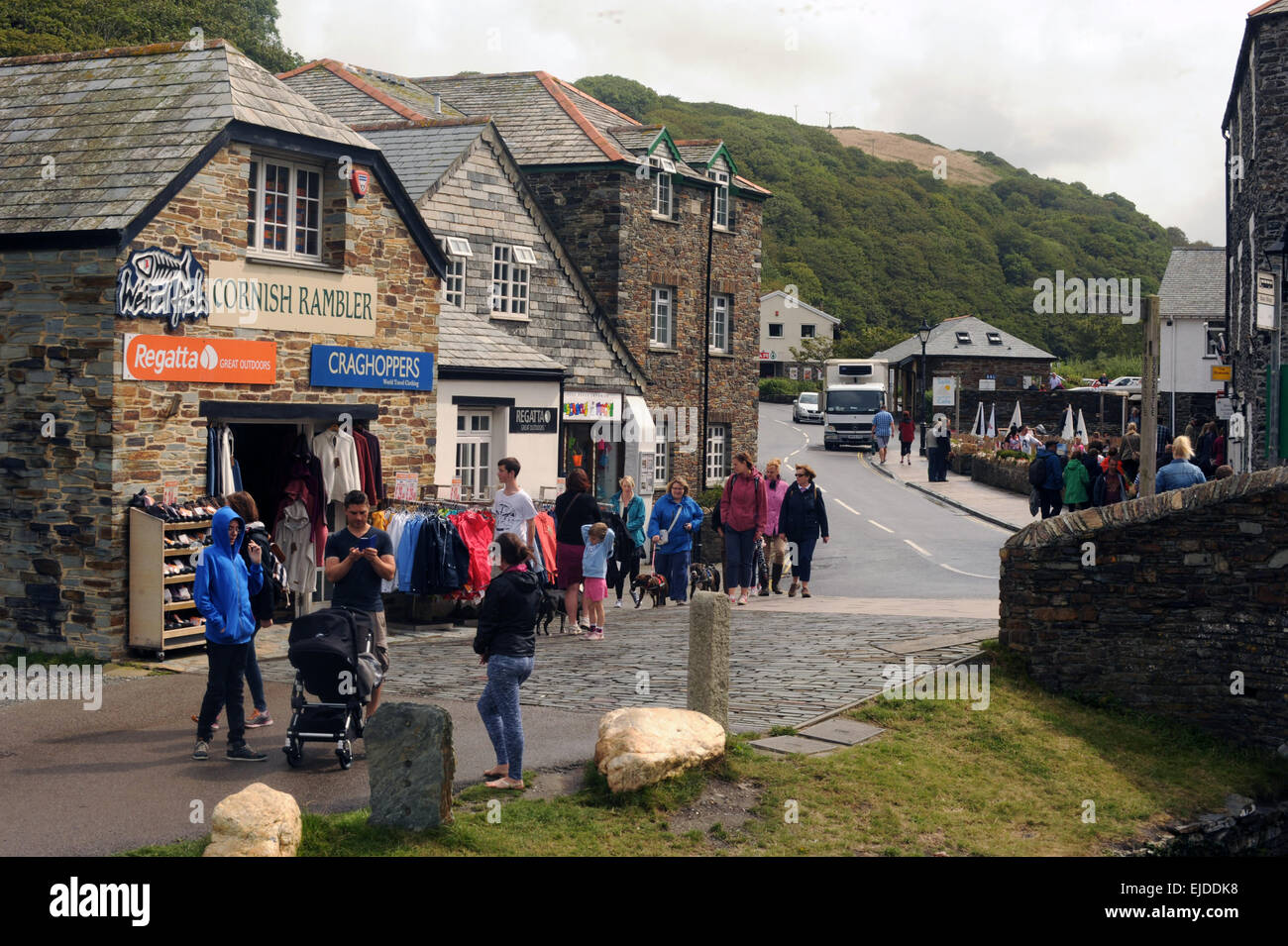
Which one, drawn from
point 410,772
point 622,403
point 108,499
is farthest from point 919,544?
point 410,772

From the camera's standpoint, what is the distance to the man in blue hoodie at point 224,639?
1040 centimetres

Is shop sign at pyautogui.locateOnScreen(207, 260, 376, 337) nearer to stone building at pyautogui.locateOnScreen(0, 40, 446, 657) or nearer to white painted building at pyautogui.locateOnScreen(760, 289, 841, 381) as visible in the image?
stone building at pyautogui.locateOnScreen(0, 40, 446, 657)

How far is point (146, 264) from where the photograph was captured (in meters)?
14.5

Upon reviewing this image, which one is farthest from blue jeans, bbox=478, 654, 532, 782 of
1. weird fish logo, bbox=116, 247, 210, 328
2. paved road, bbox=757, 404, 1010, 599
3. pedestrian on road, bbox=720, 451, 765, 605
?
paved road, bbox=757, 404, 1010, 599

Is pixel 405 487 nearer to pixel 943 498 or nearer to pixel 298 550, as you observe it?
pixel 298 550

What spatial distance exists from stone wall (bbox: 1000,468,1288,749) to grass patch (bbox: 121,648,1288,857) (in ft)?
1.03

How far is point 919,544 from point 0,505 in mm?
17783

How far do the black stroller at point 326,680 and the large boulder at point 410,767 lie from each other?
1755 millimetres

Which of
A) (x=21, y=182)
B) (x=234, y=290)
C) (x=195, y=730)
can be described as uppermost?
(x=21, y=182)

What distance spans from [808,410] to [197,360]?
191 ft

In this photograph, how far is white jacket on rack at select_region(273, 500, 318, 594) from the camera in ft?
54.9
